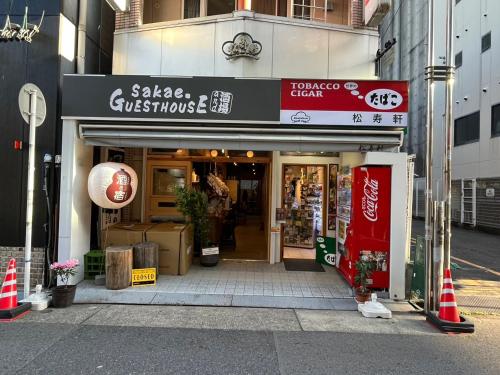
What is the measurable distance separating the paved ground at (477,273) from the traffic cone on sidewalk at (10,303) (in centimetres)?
704

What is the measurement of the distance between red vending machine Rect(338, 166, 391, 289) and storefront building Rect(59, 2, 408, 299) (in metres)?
0.03

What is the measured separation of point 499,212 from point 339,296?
622 inches

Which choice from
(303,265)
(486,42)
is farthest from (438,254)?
(486,42)

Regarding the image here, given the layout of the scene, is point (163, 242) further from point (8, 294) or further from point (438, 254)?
point (438, 254)

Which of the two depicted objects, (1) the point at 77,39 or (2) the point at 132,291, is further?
(1) the point at 77,39

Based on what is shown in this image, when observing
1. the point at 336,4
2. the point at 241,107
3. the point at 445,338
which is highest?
the point at 336,4

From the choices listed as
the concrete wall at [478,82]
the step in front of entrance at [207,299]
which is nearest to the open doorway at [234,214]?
the step in front of entrance at [207,299]

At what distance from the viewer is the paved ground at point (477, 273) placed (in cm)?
695

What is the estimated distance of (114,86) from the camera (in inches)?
281

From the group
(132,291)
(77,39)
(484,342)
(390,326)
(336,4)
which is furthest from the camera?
(336,4)

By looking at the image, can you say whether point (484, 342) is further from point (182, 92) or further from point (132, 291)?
point (182, 92)

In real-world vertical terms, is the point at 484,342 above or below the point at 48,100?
below

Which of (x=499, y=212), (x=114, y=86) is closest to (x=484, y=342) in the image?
(x=114, y=86)

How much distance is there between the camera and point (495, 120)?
63.8ft
